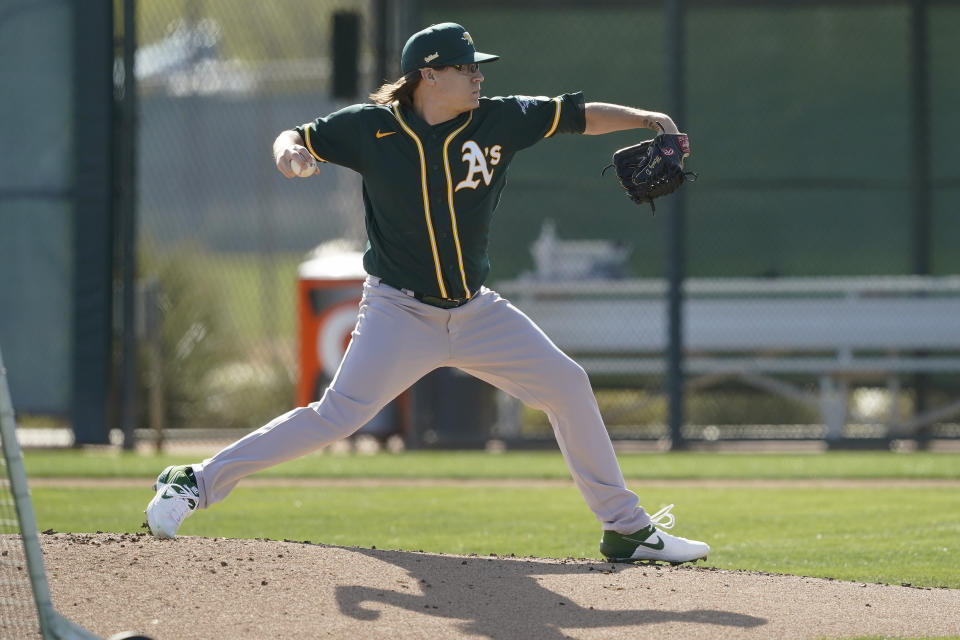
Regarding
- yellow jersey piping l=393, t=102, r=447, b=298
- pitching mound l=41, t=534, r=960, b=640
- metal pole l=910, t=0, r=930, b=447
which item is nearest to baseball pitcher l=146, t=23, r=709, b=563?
yellow jersey piping l=393, t=102, r=447, b=298

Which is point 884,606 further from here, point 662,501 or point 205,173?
point 205,173

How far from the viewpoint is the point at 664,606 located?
4383 millimetres

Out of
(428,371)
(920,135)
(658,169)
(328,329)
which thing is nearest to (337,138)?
(428,371)

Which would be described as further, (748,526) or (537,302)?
(537,302)

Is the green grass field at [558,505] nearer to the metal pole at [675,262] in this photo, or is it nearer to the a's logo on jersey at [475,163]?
the metal pole at [675,262]

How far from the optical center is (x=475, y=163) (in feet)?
16.5

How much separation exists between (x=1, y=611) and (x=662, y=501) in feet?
13.7

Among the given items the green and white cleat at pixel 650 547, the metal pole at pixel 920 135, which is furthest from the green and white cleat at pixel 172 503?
the metal pole at pixel 920 135

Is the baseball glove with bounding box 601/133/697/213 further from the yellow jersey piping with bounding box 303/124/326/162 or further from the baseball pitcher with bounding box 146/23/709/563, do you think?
the yellow jersey piping with bounding box 303/124/326/162

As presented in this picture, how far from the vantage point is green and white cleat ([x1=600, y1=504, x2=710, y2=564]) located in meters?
5.22

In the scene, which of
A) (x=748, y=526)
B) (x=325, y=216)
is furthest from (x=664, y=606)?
(x=325, y=216)

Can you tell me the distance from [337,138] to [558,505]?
3.16 m

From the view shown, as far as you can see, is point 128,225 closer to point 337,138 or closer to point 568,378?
point 337,138

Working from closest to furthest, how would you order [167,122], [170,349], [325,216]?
[170,349]
[167,122]
[325,216]
